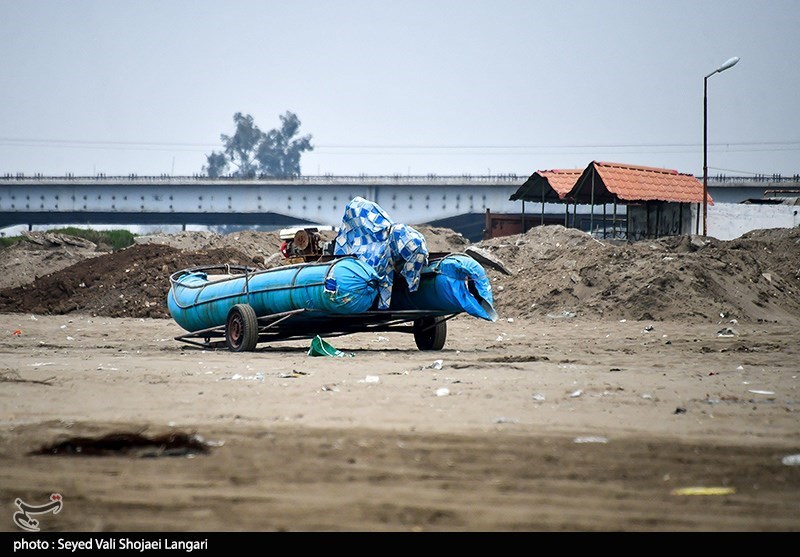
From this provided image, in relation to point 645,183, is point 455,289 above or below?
below

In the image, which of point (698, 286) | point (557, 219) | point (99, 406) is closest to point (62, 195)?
point (557, 219)

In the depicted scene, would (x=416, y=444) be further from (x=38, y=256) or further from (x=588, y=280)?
(x=38, y=256)

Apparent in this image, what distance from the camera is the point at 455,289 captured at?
15.0m

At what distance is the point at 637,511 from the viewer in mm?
5465

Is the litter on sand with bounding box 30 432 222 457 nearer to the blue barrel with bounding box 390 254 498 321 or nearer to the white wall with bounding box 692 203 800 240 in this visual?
the blue barrel with bounding box 390 254 498 321

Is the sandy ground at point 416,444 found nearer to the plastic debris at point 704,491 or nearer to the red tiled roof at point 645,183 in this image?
the plastic debris at point 704,491

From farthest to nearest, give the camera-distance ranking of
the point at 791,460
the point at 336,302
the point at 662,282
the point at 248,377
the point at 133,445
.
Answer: the point at 662,282 < the point at 336,302 < the point at 248,377 < the point at 133,445 < the point at 791,460

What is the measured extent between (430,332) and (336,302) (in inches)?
82.7

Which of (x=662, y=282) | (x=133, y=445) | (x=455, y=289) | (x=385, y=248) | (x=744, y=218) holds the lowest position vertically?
(x=133, y=445)

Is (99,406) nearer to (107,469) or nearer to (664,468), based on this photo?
(107,469)

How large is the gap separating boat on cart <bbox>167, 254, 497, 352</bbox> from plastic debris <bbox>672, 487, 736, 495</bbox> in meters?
9.07

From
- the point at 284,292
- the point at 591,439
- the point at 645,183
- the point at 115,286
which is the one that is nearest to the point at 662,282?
the point at 284,292

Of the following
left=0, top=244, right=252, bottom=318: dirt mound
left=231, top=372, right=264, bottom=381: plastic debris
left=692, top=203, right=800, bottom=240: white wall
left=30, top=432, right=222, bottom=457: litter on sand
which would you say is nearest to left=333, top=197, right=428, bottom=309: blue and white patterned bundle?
left=231, top=372, right=264, bottom=381: plastic debris

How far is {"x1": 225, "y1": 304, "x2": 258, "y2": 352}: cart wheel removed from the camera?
15.5 meters
